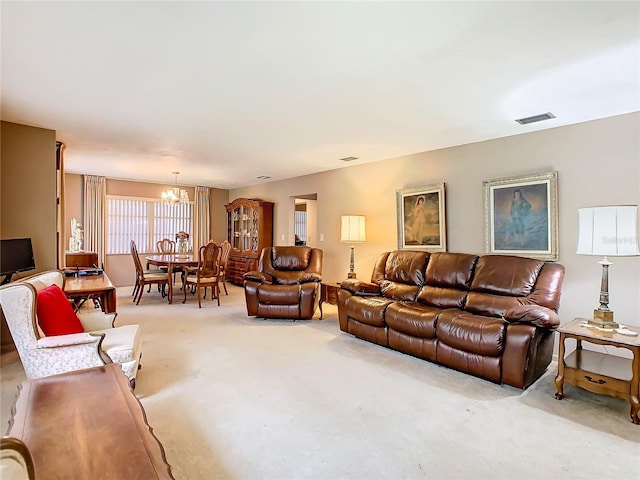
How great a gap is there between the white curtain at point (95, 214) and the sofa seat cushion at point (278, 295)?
429 cm

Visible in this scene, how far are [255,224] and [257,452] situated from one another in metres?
5.96

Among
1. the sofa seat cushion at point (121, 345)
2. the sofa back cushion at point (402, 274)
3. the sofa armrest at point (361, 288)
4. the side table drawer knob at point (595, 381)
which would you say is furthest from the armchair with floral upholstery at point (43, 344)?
the side table drawer knob at point (595, 381)

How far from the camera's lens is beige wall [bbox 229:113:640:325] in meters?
3.14

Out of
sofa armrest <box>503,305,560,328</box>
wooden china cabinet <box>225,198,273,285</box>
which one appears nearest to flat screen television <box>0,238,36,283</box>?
wooden china cabinet <box>225,198,273,285</box>

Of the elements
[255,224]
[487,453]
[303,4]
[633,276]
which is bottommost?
[487,453]

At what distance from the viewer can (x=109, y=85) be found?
2.65 m

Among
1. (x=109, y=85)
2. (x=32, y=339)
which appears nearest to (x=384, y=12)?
(x=109, y=85)

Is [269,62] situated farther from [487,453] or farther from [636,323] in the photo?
[636,323]

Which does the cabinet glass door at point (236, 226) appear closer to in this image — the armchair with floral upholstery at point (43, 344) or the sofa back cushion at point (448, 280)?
the sofa back cushion at point (448, 280)

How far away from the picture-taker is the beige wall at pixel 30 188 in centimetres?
366

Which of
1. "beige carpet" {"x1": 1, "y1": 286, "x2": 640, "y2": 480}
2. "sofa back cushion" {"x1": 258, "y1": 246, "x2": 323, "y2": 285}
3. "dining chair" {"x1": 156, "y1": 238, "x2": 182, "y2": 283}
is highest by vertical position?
"dining chair" {"x1": 156, "y1": 238, "x2": 182, "y2": 283}

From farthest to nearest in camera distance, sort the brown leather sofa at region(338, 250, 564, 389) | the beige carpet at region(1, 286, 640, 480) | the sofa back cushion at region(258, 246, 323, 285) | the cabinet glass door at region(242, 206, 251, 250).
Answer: the cabinet glass door at region(242, 206, 251, 250)
the sofa back cushion at region(258, 246, 323, 285)
the brown leather sofa at region(338, 250, 564, 389)
the beige carpet at region(1, 286, 640, 480)

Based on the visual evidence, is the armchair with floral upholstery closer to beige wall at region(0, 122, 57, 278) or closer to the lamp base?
beige wall at region(0, 122, 57, 278)

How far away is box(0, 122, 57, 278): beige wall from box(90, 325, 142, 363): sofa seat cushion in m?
1.82
